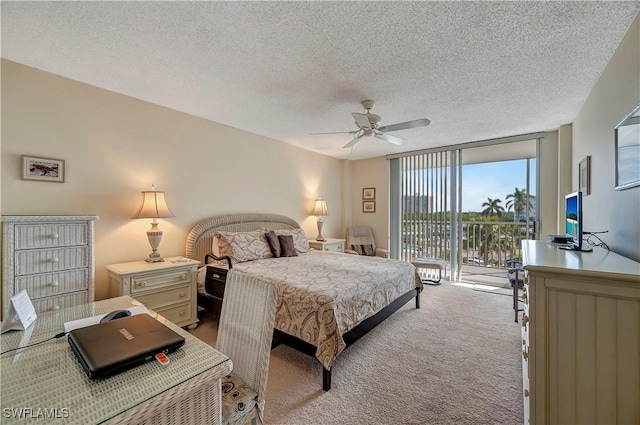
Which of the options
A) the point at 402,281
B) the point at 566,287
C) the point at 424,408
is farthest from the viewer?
the point at 402,281

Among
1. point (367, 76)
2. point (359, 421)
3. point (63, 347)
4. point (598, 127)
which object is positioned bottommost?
point (359, 421)

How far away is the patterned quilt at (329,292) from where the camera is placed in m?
2.01

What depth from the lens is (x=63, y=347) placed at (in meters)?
1.01

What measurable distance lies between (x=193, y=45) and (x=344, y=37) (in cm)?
112

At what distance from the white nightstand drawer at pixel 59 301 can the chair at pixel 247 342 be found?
1711 mm

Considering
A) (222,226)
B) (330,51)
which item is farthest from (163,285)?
(330,51)

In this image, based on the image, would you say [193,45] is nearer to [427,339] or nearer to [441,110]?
[441,110]

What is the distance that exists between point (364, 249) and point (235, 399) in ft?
14.9

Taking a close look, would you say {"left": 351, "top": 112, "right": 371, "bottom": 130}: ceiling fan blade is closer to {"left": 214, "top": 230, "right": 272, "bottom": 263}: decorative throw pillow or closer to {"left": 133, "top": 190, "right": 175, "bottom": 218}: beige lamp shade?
{"left": 214, "top": 230, "right": 272, "bottom": 263}: decorative throw pillow

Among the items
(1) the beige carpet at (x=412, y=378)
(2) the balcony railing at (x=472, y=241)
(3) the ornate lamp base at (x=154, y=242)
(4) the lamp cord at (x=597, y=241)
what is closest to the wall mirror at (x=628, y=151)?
(4) the lamp cord at (x=597, y=241)

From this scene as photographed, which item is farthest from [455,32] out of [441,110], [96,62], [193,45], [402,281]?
[96,62]

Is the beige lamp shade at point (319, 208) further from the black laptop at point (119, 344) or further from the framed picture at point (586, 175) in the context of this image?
the black laptop at point (119, 344)

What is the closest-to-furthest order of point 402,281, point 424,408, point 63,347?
point 63,347
point 424,408
point 402,281

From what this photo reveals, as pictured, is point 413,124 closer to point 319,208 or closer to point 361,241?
point 319,208
